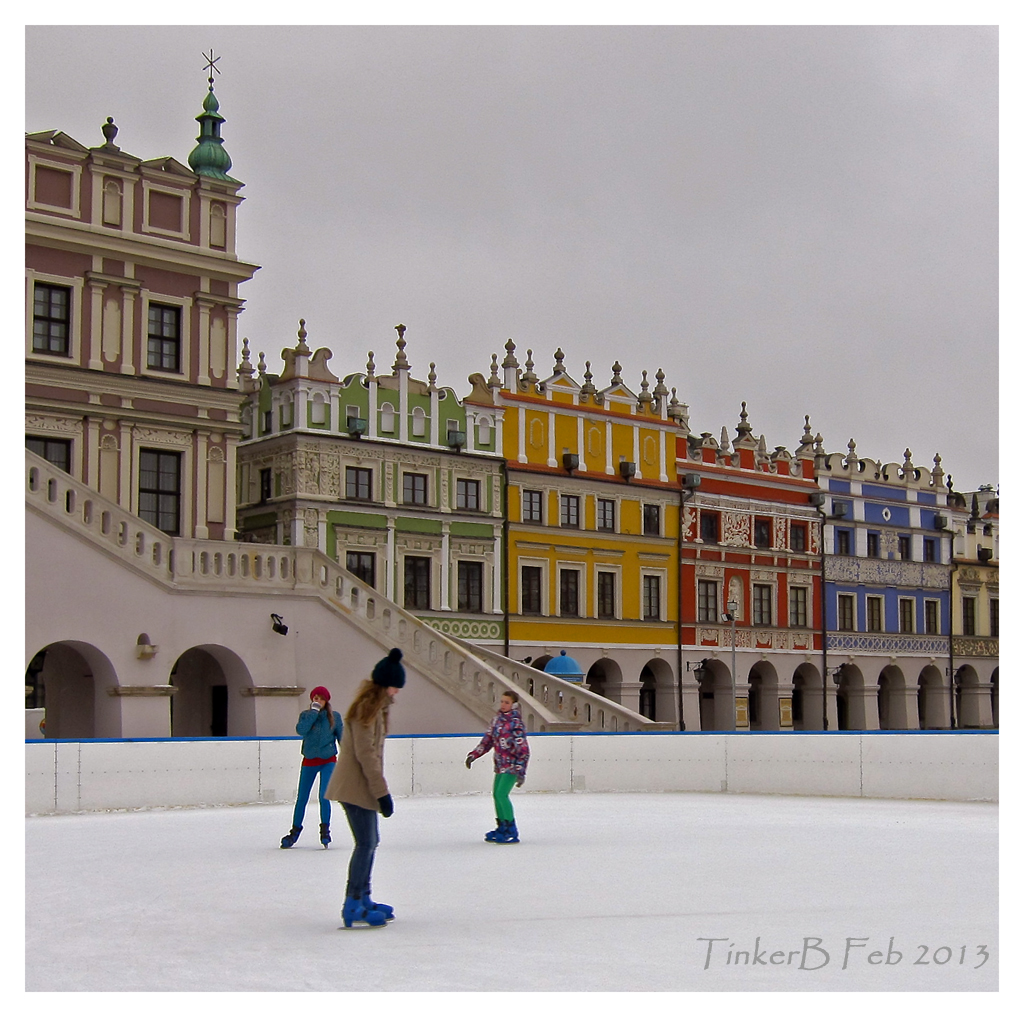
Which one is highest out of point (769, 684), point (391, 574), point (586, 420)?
point (586, 420)

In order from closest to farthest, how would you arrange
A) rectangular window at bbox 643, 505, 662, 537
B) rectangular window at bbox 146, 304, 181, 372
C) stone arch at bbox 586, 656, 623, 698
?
rectangular window at bbox 146, 304, 181, 372, stone arch at bbox 586, 656, 623, 698, rectangular window at bbox 643, 505, 662, 537

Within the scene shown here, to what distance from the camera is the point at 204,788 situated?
75.4ft

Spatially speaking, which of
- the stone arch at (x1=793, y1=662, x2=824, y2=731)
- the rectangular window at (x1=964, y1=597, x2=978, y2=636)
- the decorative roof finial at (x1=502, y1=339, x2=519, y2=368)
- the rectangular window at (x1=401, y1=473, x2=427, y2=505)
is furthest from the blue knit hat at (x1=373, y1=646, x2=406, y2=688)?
the rectangular window at (x1=964, y1=597, x2=978, y2=636)

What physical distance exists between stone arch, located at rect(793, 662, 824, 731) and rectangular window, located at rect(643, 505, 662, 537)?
789 cm

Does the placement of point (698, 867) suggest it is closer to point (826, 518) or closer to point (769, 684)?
point (769, 684)

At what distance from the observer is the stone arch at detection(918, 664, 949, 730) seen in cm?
5584

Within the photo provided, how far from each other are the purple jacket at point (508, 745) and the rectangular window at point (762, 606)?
3566 cm

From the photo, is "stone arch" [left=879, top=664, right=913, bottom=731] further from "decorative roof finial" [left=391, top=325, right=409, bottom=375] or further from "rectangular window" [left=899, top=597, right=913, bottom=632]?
"decorative roof finial" [left=391, top=325, right=409, bottom=375]

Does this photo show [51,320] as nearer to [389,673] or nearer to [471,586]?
[471,586]

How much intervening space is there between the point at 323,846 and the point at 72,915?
18.4 ft

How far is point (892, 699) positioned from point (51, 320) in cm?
3491

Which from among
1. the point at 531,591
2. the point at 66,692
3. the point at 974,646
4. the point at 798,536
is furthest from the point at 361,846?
the point at 974,646
